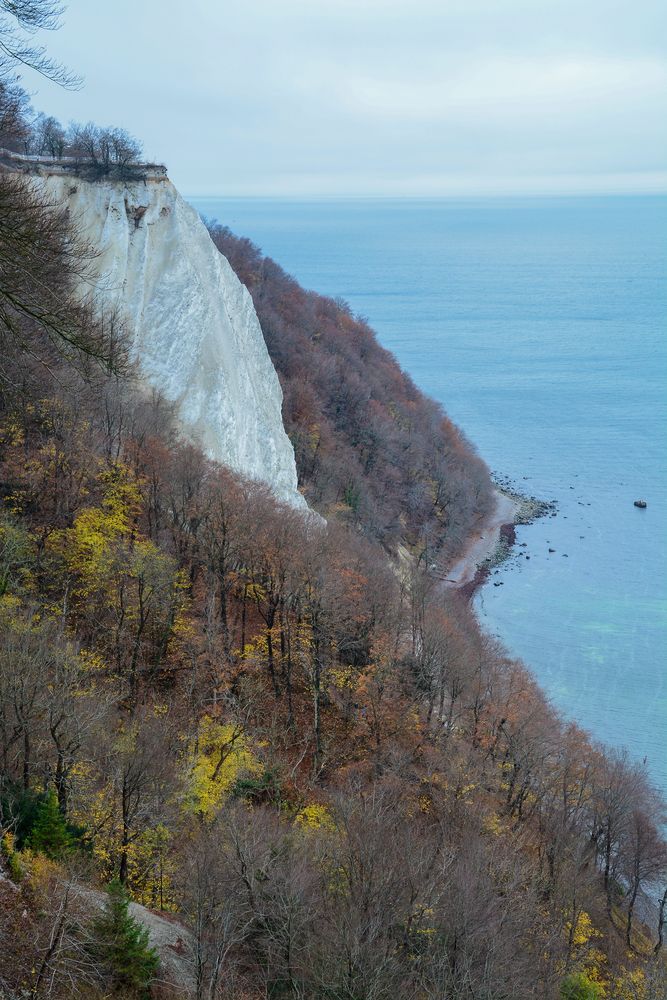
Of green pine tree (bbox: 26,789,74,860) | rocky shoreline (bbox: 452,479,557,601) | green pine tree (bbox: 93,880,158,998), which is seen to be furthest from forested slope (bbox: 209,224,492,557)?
green pine tree (bbox: 93,880,158,998)

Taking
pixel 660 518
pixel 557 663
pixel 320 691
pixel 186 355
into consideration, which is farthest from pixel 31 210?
pixel 660 518

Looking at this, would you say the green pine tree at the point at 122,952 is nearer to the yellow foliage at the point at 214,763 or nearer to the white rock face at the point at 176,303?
the yellow foliage at the point at 214,763

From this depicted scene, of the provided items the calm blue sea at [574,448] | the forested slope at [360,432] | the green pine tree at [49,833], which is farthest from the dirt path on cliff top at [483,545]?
the green pine tree at [49,833]

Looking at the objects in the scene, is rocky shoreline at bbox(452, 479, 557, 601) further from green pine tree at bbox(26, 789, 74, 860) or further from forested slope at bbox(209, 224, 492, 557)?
green pine tree at bbox(26, 789, 74, 860)

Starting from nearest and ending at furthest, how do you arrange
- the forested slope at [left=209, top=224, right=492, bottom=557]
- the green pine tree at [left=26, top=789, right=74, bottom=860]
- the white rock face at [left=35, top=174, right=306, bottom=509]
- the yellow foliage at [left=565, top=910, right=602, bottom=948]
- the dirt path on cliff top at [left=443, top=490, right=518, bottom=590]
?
1. the green pine tree at [left=26, top=789, right=74, bottom=860]
2. the yellow foliage at [left=565, top=910, right=602, bottom=948]
3. the white rock face at [left=35, top=174, right=306, bottom=509]
4. the forested slope at [left=209, top=224, right=492, bottom=557]
5. the dirt path on cliff top at [left=443, top=490, right=518, bottom=590]

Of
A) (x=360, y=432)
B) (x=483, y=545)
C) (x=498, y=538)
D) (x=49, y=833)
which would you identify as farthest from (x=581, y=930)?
(x=360, y=432)

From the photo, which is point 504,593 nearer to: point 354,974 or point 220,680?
point 220,680

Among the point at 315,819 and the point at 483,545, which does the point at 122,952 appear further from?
the point at 483,545
